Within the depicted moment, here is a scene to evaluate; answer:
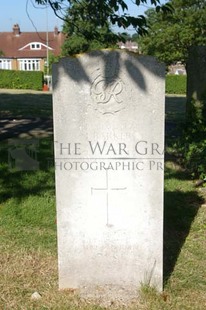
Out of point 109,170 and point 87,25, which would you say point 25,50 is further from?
point 109,170

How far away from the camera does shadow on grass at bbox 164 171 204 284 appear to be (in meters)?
4.25

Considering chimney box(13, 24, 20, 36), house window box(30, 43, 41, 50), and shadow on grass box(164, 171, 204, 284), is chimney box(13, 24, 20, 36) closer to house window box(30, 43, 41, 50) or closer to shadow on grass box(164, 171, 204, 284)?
house window box(30, 43, 41, 50)

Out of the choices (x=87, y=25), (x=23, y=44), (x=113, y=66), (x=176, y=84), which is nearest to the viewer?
(x=113, y=66)

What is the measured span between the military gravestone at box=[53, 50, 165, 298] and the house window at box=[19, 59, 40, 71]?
2794 inches

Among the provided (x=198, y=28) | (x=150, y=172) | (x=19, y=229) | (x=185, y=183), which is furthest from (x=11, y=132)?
(x=198, y=28)

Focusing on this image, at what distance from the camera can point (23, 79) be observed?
134 ft

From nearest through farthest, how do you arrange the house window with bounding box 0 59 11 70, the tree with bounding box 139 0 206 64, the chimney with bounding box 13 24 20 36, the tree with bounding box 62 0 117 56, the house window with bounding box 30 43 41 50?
the tree with bounding box 62 0 117 56
the tree with bounding box 139 0 206 64
the house window with bounding box 30 43 41 50
the house window with bounding box 0 59 11 70
the chimney with bounding box 13 24 20 36

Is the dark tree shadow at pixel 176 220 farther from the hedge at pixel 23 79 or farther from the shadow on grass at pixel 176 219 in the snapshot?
the hedge at pixel 23 79

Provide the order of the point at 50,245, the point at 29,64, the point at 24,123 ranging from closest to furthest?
the point at 50,245 < the point at 24,123 < the point at 29,64

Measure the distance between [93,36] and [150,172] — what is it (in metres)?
4.35

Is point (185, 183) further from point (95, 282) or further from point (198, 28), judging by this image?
point (198, 28)

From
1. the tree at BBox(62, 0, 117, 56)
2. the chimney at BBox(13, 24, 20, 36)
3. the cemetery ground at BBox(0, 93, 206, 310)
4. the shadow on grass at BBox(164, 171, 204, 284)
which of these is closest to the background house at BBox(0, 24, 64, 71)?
the chimney at BBox(13, 24, 20, 36)

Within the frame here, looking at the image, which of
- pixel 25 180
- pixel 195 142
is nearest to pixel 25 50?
pixel 195 142

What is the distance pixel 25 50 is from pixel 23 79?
1351 inches
